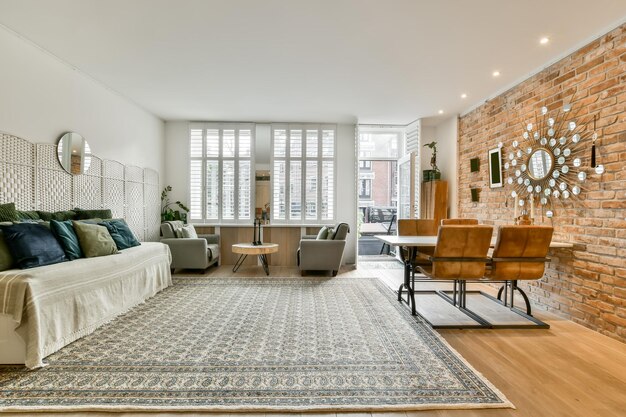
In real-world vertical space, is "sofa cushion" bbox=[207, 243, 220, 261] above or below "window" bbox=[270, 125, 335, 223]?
below

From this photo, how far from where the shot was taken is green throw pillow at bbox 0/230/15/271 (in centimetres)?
250

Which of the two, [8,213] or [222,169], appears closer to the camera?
[8,213]

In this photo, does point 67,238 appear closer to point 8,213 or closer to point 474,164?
point 8,213

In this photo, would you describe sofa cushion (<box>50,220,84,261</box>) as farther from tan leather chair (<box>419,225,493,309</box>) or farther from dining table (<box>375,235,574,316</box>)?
tan leather chair (<box>419,225,493,309</box>)

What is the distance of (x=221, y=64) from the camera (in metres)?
3.82

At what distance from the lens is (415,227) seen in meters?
4.42

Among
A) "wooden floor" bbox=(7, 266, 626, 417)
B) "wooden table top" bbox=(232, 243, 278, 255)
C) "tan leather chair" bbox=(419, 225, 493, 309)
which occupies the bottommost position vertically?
Result: "wooden floor" bbox=(7, 266, 626, 417)

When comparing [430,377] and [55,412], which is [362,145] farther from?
[55,412]

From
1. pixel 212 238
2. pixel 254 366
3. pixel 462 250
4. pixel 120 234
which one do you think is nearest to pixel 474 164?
pixel 462 250

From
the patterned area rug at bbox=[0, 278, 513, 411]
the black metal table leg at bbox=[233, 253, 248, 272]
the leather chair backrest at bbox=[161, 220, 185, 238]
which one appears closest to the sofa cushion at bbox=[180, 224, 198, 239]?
the leather chair backrest at bbox=[161, 220, 185, 238]

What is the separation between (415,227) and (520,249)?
1408 millimetres

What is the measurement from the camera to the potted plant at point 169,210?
6.22 metres

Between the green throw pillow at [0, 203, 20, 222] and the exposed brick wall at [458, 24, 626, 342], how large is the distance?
5.54m

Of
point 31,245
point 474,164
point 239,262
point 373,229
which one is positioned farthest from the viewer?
point 373,229
